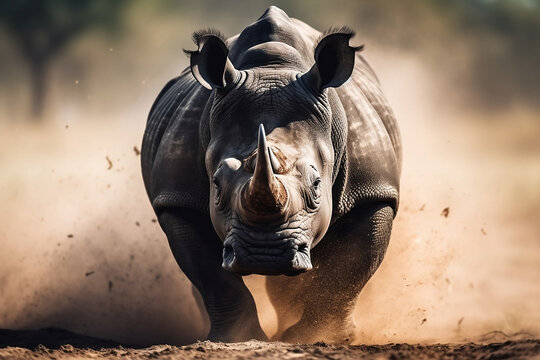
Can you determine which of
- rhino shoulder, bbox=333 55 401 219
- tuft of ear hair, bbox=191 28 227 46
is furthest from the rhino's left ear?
tuft of ear hair, bbox=191 28 227 46

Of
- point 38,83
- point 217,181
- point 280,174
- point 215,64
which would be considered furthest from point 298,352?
point 38,83

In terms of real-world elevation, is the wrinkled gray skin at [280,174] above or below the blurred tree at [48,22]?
below

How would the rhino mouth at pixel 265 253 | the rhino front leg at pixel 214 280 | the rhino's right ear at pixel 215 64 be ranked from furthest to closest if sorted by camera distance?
the rhino front leg at pixel 214 280 < the rhino's right ear at pixel 215 64 < the rhino mouth at pixel 265 253

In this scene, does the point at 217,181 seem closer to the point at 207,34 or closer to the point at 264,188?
the point at 264,188

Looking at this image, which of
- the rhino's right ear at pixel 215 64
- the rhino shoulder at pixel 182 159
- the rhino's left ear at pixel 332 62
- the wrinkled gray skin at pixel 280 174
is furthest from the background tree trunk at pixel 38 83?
the rhino's left ear at pixel 332 62

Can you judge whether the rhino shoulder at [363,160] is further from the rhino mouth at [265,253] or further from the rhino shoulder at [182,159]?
the rhino mouth at [265,253]

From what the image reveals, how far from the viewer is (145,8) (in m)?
20.1

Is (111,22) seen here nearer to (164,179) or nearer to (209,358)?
(164,179)

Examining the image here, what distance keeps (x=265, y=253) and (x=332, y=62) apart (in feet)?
5.83

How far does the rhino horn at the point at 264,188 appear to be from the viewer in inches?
237

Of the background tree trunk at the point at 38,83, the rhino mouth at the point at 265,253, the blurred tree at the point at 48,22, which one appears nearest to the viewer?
the rhino mouth at the point at 265,253

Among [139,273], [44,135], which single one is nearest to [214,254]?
[139,273]

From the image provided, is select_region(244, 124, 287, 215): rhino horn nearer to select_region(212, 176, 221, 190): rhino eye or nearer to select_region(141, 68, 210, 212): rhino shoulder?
select_region(212, 176, 221, 190): rhino eye

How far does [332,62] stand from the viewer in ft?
24.4
